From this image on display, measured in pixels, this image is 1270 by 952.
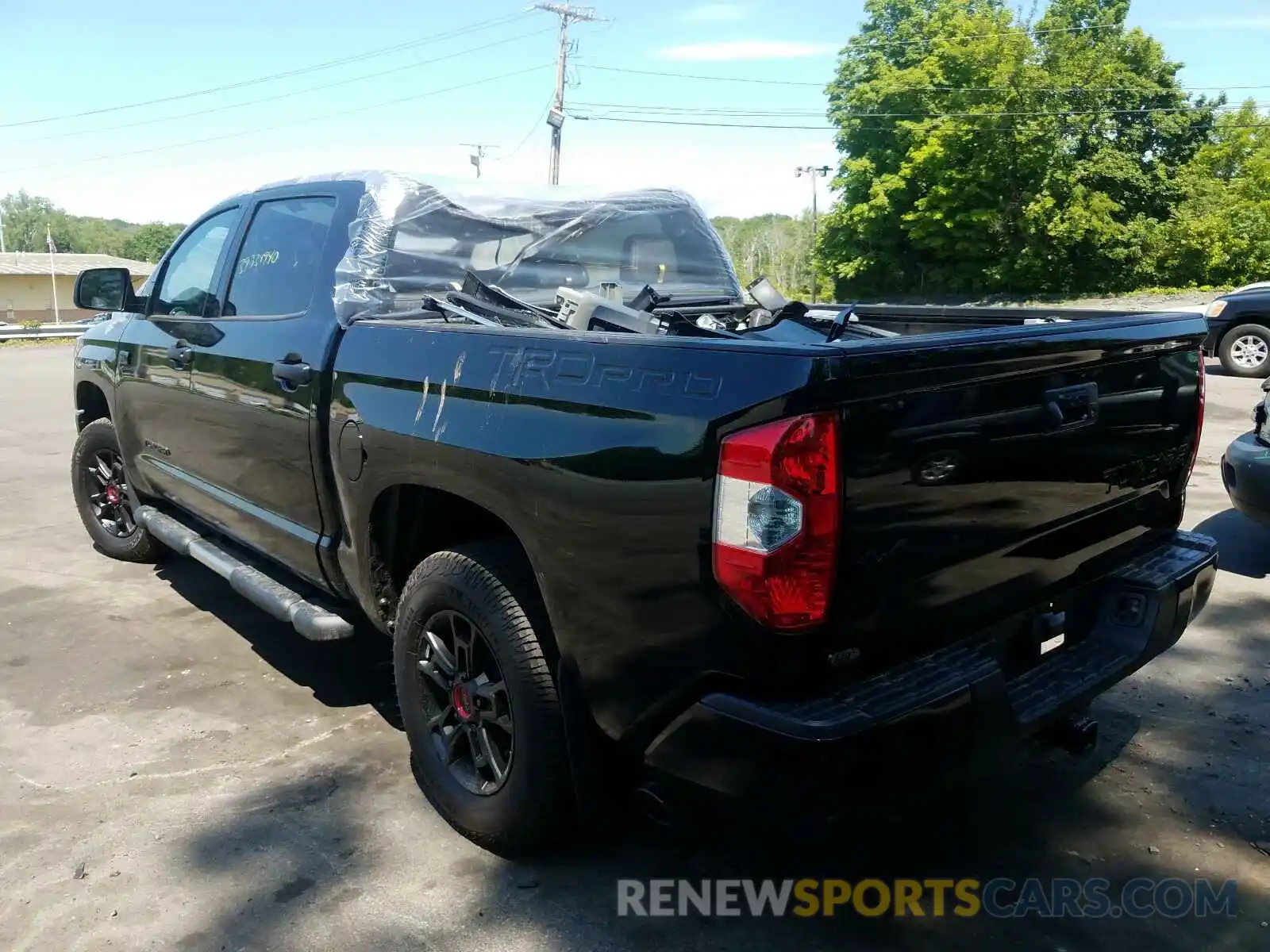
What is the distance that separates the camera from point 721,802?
218 cm

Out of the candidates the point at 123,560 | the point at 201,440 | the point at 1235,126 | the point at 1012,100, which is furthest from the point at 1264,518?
the point at 1235,126

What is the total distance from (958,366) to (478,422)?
1.22 meters

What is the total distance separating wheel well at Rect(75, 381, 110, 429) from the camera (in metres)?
5.81

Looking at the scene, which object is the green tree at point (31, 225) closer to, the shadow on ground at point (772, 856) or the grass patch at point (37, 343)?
the grass patch at point (37, 343)

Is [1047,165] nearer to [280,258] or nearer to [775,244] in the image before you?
[280,258]

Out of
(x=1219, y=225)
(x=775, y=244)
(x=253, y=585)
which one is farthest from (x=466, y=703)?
(x=775, y=244)

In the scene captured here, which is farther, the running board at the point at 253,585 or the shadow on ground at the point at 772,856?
the running board at the point at 253,585

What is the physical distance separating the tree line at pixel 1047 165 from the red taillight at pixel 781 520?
44.0 metres

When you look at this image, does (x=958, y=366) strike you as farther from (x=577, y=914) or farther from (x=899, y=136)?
(x=899, y=136)

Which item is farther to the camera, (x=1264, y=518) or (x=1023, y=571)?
(x=1264, y=518)

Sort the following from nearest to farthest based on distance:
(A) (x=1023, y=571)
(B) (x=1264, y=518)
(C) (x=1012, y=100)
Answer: (A) (x=1023, y=571) → (B) (x=1264, y=518) → (C) (x=1012, y=100)

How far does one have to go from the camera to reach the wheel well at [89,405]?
581 cm

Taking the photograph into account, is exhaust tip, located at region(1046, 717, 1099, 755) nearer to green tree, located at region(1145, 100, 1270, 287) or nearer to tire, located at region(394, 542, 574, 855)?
tire, located at region(394, 542, 574, 855)

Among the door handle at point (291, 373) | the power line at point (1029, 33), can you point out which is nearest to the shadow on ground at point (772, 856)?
the door handle at point (291, 373)
